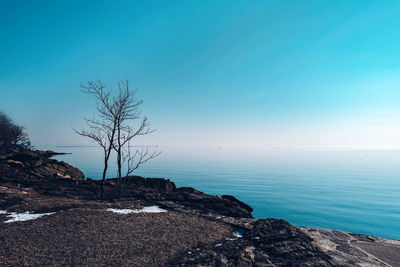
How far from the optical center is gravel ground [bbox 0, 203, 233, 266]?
25.2ft

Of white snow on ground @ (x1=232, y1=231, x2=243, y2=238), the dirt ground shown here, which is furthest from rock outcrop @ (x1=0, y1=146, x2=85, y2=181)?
white snow on ground @ (x1=232, y1=231, x2=243, y2=238)

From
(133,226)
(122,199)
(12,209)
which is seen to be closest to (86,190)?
(122,199)

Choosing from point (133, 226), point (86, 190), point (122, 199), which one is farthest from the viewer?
point (86, 190)

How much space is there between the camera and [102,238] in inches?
371

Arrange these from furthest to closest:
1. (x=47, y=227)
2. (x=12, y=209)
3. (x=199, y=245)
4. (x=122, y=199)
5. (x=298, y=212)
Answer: (x=298, y=212)
(x=122, y=199)
(x=12, y=209)
(x=47, y=227)
(x=199, y=245)

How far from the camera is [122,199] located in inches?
645

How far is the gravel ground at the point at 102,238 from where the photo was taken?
7688 mm

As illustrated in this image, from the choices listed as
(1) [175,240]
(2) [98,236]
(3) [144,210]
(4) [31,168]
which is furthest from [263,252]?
(4) [31,168]

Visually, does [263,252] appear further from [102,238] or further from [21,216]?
[21,216]

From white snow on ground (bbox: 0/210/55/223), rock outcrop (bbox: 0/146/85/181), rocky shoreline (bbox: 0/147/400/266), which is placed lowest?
rocky shoreline (bbox: 0/147/400/266)

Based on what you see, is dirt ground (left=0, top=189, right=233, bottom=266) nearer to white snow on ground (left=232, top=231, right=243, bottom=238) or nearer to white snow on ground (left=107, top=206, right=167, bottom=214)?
white snow on ground (left=232, top=231, right=243, bottom=238)

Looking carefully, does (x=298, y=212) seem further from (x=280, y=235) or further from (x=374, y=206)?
(x=280, y=235)

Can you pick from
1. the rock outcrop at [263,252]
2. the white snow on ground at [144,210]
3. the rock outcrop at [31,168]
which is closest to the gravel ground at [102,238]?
the white snow on ground at [144,210]

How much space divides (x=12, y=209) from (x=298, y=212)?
31182 mm
